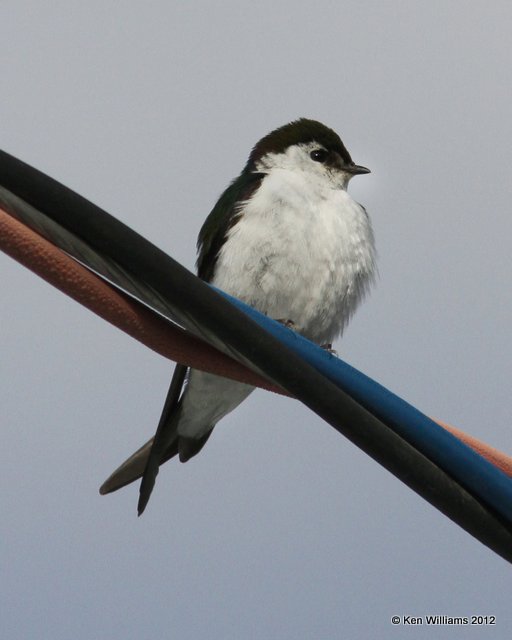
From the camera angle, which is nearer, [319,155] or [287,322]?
[287,322]

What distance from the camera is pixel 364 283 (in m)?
4.46

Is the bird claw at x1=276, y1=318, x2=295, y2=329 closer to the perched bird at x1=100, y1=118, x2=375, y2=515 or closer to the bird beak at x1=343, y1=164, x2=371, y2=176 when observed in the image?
the perched bird at x1=100, y1=118, x2=375, y2=515

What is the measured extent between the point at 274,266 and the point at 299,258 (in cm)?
10

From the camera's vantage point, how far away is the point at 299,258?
13.8 feet

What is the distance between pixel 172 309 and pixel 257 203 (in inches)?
95.9

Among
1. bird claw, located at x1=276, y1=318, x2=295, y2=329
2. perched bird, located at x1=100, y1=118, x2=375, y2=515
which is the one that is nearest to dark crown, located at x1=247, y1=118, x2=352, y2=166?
perched bird, located at x1=100, y1=118, x2=375, y2=515

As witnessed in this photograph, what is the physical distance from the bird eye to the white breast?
535 mm

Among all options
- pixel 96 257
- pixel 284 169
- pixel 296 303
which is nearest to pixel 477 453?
pixel 96 257

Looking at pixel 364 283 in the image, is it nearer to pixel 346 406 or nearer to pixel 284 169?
pixel 284 169

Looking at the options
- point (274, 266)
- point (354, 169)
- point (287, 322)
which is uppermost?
point (354, 169)

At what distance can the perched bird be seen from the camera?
421 centimetres

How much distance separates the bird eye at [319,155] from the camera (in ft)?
16.5

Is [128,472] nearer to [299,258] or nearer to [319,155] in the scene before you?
[299,258]

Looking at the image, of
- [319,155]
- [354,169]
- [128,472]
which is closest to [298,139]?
[319,155]
